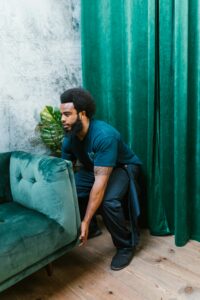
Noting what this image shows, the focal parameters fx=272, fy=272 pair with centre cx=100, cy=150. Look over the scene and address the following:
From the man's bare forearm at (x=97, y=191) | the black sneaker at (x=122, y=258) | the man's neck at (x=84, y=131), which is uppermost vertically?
the man's neck at (x=84, y=131)

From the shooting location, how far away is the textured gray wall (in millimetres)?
1894

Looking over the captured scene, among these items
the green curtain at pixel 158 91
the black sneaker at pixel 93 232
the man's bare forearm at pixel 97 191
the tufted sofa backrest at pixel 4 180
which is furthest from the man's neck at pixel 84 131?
the black sneaker at pixel 93 232

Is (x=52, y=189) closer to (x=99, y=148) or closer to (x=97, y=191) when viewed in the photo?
(x=97, y=191)

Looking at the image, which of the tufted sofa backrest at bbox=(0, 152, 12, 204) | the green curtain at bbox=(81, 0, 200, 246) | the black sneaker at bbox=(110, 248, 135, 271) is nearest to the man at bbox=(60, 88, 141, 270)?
the black sneaker at bbox=(110, 248, 135, 271)

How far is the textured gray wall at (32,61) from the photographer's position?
74.5 inches

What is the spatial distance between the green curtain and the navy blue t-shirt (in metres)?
0.19

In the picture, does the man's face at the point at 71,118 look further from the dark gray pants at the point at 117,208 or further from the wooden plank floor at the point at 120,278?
the wooden plank floor at the point at 120,278

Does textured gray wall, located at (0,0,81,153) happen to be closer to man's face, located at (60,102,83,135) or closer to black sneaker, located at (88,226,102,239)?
man's face, located at (60,102,83,135)

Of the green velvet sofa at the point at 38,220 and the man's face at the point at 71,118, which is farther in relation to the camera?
the man's face at the point at 71,118

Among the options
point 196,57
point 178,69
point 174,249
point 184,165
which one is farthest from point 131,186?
point 196,57

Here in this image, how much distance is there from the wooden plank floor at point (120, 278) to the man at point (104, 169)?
10 cm

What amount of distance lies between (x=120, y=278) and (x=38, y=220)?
56 centimetres

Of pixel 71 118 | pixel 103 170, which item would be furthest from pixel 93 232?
pixel 71 118

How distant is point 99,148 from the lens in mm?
1615
